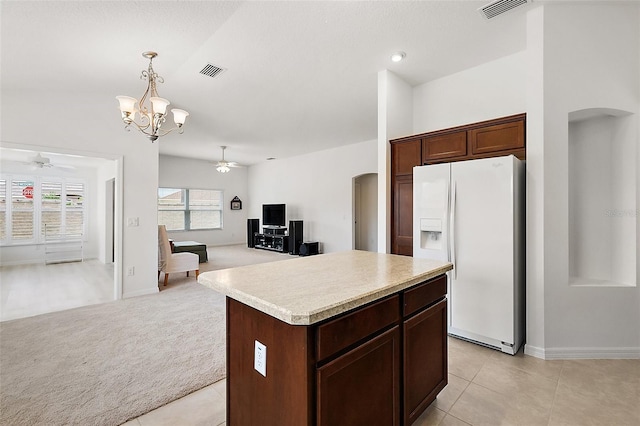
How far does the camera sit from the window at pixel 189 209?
8836mm

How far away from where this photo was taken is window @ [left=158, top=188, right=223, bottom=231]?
29.0 feet

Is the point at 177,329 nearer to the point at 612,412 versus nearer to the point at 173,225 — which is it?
the point at 612,412

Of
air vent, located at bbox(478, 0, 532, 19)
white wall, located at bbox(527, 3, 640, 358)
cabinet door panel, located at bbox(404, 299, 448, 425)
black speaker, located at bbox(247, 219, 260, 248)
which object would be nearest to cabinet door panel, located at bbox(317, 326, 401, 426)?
cabinet door panel, located at bbox(404, 299, 448, 425)

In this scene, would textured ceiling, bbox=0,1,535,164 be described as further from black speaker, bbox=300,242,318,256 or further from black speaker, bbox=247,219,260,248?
black speaker, bbox=247,219,260,248

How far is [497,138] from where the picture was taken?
281 centimetres

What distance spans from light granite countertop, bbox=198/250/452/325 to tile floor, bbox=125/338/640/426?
94 cm

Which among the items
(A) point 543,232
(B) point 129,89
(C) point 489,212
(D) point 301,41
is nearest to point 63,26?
(B) point 129,89

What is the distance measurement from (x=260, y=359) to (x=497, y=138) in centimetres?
291

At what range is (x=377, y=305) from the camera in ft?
4.35

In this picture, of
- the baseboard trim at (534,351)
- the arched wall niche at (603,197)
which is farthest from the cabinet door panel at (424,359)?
Answer: the arched wall niche at (603,197)

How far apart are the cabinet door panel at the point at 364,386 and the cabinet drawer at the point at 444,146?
228 cm

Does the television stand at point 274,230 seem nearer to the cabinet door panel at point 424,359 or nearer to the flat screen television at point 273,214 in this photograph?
the flat screen television at point 273,214

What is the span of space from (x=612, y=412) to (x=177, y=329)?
3634mm

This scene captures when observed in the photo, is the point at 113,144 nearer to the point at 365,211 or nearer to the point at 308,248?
the point at 308,248
